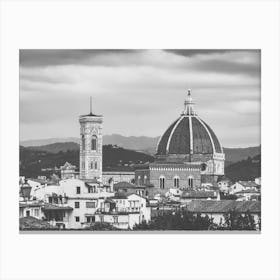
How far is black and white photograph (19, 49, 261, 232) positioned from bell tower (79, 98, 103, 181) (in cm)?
1

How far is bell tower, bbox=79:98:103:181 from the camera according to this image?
1681 cm

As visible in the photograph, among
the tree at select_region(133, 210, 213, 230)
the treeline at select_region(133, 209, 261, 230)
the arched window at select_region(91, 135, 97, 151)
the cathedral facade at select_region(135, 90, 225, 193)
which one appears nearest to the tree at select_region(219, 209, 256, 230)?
the treeline at select_region(133, 209, 261, 230)

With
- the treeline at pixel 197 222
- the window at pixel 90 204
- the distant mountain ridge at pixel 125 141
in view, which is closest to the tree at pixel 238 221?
the treeline at pixel 197 222

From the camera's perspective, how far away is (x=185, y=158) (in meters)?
18.0

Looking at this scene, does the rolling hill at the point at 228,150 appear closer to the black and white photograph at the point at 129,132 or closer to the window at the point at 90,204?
the black and white photograph at the point at 129,132

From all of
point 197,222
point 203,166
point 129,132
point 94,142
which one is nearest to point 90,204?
point 94,142

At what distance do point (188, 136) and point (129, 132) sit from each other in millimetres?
1220

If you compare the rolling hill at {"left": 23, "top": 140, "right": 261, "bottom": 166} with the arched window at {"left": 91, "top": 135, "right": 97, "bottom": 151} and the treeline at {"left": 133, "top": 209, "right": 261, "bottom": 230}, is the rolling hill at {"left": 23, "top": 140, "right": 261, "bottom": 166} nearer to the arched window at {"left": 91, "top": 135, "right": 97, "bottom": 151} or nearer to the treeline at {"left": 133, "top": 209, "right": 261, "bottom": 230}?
the arched window at {"left": 91, "top": 135, "right": 97, "bottom": 151}

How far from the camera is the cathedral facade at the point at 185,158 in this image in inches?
674

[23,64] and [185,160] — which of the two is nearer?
[23,64]
